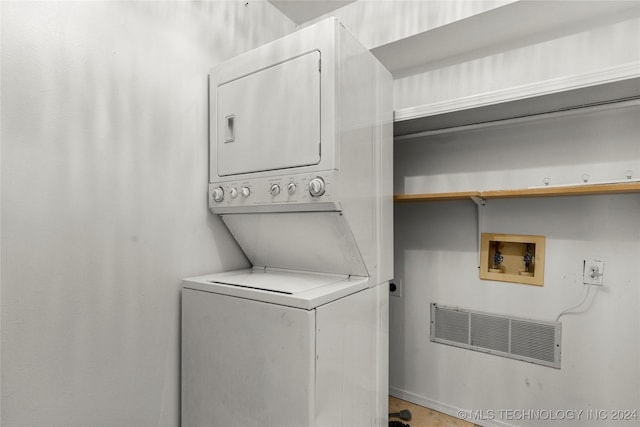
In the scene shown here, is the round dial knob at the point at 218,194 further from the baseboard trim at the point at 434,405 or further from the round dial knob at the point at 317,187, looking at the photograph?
the baseboard trim at the point at 434,405

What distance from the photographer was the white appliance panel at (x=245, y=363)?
1.12 m

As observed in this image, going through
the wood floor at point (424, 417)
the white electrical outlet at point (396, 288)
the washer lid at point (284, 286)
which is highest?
the washer lid at point (284, 286)

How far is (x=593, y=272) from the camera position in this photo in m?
1.65

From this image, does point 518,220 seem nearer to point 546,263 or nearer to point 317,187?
point 546,263

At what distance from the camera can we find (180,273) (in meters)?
1.51

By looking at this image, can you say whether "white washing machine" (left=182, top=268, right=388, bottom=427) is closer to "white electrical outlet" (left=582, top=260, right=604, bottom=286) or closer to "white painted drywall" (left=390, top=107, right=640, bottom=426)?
"white painted drywall" (left=390, top=107, right=640, bottom=426)

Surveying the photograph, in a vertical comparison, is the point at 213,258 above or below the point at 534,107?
below

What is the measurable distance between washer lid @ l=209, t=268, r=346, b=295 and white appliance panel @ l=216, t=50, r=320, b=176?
487mm

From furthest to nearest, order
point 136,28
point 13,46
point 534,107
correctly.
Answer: point 534,107 < point 136,28 < point 13,46

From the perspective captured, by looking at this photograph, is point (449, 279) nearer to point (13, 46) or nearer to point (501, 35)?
point (501, 35)

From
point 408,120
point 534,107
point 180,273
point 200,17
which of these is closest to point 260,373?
point 180,273

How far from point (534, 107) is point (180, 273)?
1.88 m

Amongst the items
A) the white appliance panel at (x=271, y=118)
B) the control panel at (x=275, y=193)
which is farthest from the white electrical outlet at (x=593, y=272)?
the white appliance panel at (x=271, y=118)

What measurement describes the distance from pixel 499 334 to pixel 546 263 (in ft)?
1.59
